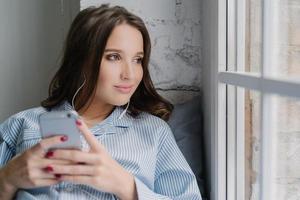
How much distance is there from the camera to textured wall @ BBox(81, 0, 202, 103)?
1.31 metres

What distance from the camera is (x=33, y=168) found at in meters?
0.96

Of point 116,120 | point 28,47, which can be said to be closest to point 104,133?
point 116,120

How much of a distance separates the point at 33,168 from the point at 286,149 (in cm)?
54

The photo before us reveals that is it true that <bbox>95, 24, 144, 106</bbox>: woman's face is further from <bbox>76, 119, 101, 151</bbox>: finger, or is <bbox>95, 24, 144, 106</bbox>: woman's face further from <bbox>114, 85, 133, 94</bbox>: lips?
<bbox>76, 119, 101, 151</bbox>: finger

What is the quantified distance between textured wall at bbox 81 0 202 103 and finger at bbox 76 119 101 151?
441mm

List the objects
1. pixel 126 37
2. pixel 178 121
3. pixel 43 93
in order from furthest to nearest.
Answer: pixel 43 93
pixel 178 121
pixel 126 37

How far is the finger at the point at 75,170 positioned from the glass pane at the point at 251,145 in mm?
350

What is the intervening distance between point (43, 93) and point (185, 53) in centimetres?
60

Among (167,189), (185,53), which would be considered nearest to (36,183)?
(167,189)

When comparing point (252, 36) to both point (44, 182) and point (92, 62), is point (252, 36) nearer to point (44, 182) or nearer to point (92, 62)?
point (92, 62)

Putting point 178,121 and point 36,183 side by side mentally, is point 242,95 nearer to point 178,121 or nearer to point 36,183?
point 178,121

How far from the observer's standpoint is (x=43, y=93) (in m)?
1.63

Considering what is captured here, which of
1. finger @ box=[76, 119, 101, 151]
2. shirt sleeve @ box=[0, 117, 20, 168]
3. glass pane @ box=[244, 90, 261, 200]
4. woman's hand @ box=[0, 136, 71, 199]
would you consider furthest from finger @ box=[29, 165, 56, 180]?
glass pane @ box=[244, 90, 261, 200]

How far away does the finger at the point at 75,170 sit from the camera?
0.94 m
